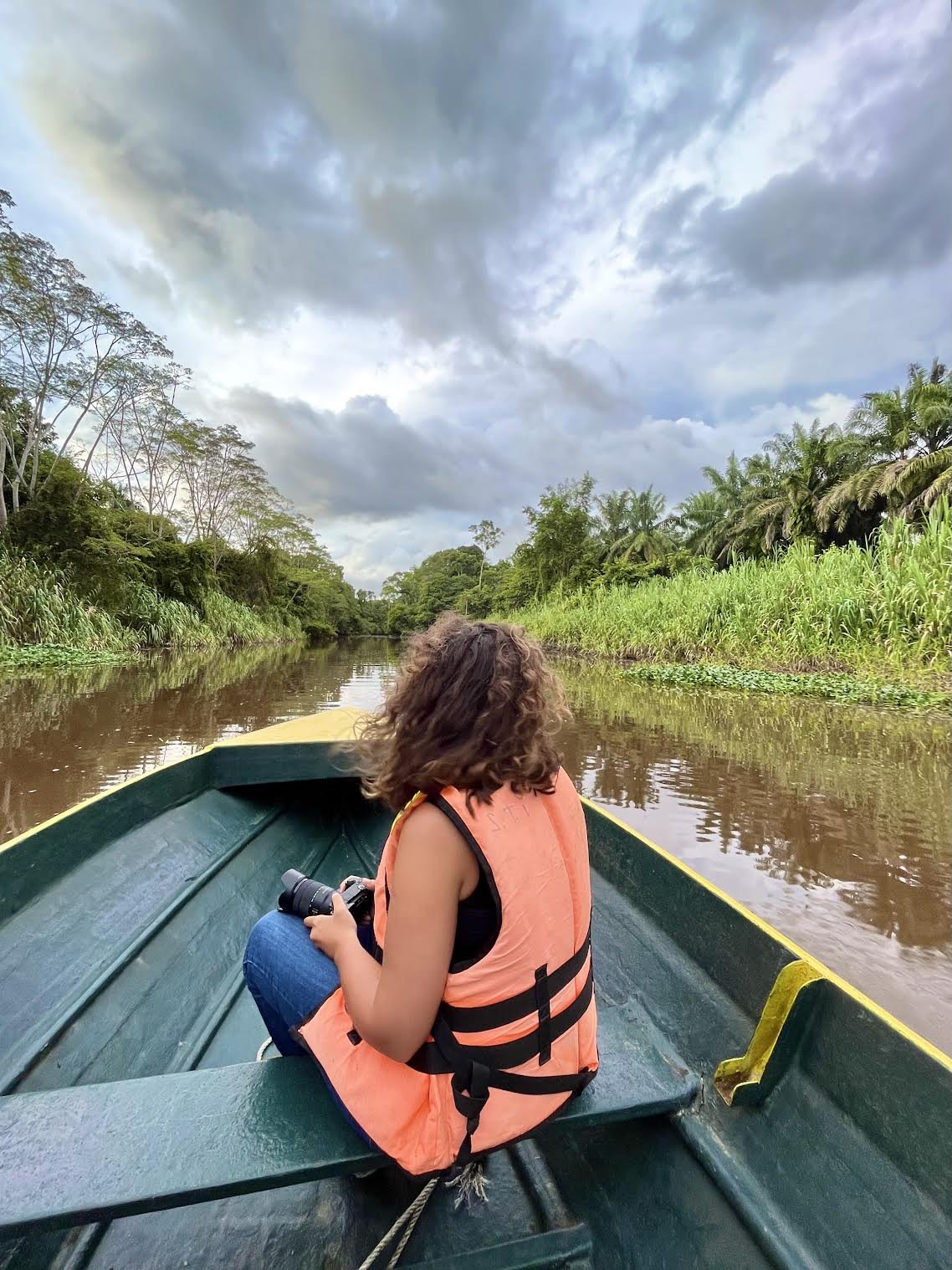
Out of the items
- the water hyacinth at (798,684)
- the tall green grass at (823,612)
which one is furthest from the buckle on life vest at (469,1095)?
the tall green grass at (823,612)

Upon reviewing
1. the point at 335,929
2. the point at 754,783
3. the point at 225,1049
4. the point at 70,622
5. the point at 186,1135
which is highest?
the point at 70,622

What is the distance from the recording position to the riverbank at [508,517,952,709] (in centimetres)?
682

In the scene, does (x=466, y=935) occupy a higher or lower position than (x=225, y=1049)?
higher

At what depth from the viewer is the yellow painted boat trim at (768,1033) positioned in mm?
1006

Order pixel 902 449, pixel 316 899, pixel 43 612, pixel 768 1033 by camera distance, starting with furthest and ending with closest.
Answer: pixel 902 449
pixel 43 612
pixel 316 899
pixel 768 1033

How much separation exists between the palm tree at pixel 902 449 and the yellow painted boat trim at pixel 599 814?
19.3 m

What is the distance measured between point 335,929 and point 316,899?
21cm

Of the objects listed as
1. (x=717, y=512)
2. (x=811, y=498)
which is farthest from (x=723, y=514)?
(x=811, y=498)

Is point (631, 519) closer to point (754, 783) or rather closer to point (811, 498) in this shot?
point (811, 498)

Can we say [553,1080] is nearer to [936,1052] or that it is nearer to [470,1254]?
[470,1254]

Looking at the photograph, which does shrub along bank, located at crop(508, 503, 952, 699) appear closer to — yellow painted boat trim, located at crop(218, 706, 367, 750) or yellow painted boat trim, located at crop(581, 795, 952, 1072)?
yellow painted boat trim, located at crop(218, 706, 367, 750)

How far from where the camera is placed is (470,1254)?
906 mm

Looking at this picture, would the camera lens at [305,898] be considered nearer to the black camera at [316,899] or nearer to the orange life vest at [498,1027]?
the black camera at [316,899]

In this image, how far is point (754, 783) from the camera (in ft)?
13.2
